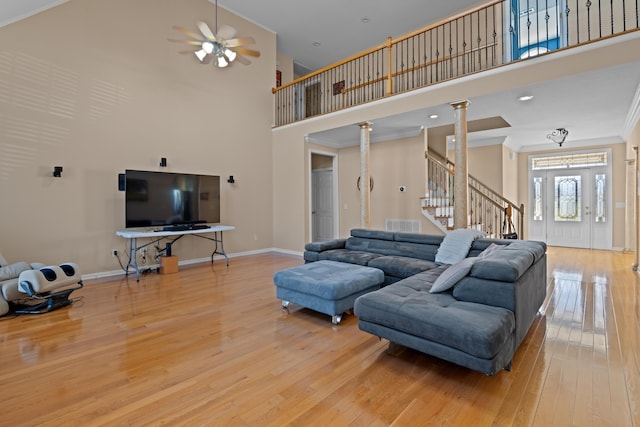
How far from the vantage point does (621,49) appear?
11.5ft

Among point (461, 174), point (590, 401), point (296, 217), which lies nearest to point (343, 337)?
point (590, 401)

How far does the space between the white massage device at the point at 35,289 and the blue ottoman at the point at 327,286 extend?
8.49 feet

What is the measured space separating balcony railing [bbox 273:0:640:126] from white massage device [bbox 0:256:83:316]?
17.1 feet

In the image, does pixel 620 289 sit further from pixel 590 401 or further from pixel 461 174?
pixel 590 401

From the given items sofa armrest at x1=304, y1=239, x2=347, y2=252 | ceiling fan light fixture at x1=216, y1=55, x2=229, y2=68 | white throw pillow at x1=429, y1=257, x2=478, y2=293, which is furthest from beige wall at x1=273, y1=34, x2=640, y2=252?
white throw pillow at x1=429, y1=257, x2=478, y2=293

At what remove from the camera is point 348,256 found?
14.4ft

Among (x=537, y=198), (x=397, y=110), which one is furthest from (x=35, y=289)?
(x=537, y=198)

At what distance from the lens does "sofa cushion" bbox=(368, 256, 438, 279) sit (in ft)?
12.5

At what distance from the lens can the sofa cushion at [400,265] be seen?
380cm

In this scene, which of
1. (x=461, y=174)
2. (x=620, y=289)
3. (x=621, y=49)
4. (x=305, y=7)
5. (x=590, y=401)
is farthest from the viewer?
(x=305, y=7)

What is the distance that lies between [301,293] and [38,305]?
10.1 feet

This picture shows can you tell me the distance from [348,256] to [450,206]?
361cm

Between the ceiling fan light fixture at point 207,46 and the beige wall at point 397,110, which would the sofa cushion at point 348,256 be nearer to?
the beige wall at point 397,110

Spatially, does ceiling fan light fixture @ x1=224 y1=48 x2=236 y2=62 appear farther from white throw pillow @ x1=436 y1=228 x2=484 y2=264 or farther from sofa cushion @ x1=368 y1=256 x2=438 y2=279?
white throw pillow @ x1=436 y1=228 x2=484 y2=264
